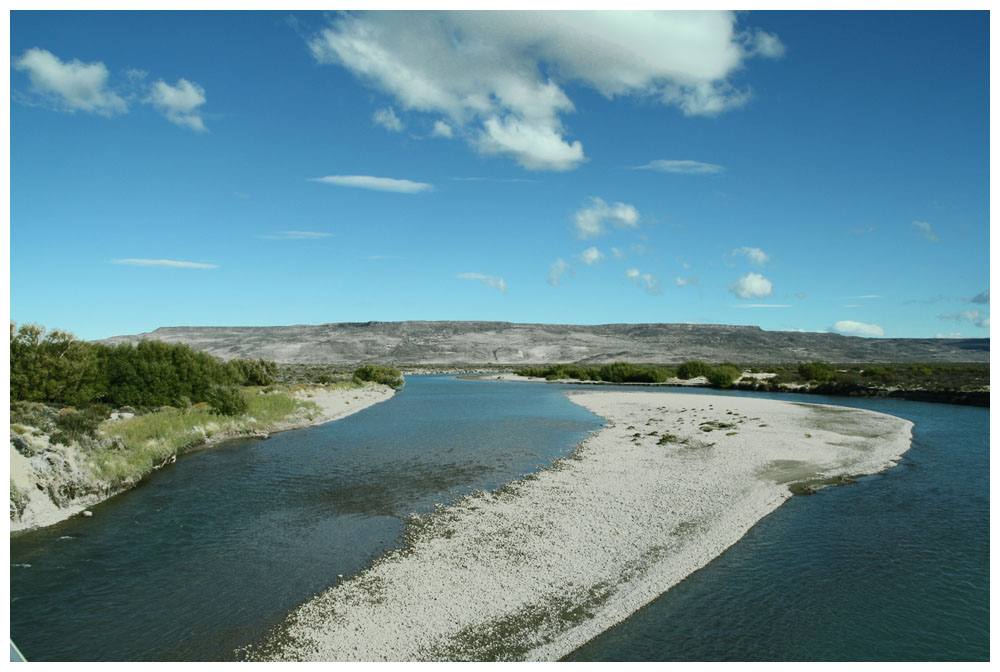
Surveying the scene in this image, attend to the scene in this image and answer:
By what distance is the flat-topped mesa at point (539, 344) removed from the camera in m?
141

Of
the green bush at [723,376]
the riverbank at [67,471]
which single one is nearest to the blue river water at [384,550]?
the riverbank at [67,471]

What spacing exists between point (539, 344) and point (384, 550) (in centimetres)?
15551

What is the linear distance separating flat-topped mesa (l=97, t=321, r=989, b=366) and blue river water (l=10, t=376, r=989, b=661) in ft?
389

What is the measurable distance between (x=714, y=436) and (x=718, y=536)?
1387 cm

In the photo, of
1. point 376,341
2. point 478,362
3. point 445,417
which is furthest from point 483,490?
point 376,341

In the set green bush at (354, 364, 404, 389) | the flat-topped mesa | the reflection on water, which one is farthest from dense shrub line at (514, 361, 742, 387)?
the flat-topped mesa

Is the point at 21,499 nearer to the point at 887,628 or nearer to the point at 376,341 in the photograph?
the point at 887,628

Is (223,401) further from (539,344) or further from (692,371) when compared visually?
(539,344)

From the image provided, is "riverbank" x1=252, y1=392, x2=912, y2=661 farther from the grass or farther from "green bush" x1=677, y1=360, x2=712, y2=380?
"green bush" x1=677, y1=360, x2=712, y2=380

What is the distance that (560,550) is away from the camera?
39.6 ft

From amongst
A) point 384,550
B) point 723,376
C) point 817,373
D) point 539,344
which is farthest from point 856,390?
point 539,344

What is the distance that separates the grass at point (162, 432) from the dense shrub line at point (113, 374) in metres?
1.16

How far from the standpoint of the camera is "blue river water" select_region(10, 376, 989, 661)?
8.87 metres
